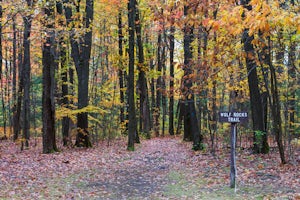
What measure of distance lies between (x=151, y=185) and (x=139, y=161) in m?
4.05

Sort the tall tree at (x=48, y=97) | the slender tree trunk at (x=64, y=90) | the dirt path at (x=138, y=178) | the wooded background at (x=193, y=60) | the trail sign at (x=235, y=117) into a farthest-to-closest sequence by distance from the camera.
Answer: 1. the slender tree trunk at (x=64, y=90)
2. the tall tree at (x=48, y=97)
3. the wooded background at (x=193, y=60)
4. the dirt path at (x=138, y=178)
5. the trail sign at (x=235, y=117)

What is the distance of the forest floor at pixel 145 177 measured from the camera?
7590 mm

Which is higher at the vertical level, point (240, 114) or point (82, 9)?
point (82, 9)

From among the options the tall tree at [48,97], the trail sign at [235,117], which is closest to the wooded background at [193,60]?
the tall tree at [48,97]

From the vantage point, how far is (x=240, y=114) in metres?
7.61

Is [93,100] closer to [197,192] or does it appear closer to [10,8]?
[10,8]

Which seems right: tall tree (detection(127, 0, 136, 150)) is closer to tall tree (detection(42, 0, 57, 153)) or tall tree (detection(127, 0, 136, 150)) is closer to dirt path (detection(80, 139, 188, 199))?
dirt path (detection(80, 139, 188, 199))

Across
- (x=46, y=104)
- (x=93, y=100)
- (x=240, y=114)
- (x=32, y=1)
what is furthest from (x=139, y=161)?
(x=93, y=100)

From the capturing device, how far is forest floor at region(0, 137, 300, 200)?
24.9 ft

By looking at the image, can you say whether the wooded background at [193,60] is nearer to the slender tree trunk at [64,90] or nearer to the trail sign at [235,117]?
the slender tree trunk at [64,90]

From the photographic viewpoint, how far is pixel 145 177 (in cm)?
980

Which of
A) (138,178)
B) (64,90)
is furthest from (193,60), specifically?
(64,90)

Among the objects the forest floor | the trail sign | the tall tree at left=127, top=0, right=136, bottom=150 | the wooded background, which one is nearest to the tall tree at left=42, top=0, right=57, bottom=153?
the wooded background

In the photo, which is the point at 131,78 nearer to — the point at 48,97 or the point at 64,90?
the point at 48,97
